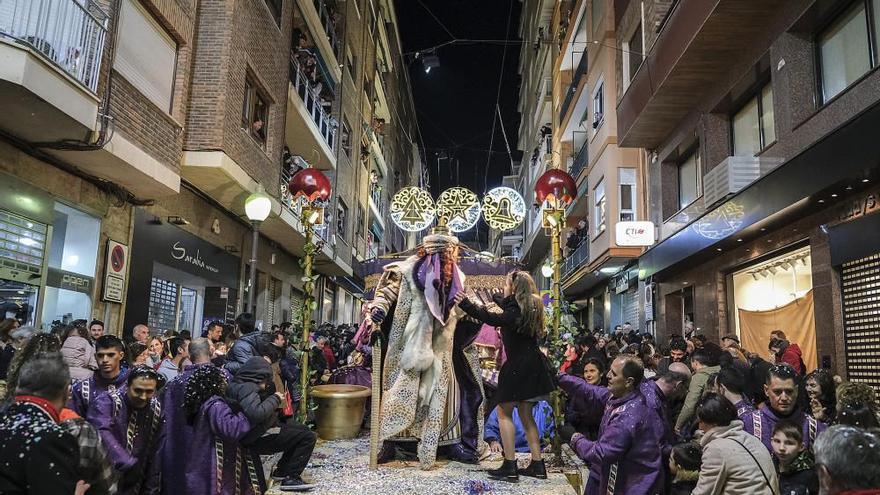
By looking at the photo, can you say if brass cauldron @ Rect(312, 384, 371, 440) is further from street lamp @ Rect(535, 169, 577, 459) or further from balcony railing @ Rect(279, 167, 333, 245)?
balcony railing @ Rect(279, 167, 333, 245)

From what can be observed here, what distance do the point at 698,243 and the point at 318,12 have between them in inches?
562

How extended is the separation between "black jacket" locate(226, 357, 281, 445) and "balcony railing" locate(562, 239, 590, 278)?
20694mm

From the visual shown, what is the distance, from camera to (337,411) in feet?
27.3

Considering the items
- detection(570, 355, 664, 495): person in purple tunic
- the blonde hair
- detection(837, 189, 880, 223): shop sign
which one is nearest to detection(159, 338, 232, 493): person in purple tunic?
detection(570, 355, 664, 495): person in purple tunic

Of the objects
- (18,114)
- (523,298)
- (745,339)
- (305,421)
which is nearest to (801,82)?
(745,339)

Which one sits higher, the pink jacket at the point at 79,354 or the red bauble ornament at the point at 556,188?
the red bauble ornament at the point at 556,188

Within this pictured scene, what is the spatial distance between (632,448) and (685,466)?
15.9 inches

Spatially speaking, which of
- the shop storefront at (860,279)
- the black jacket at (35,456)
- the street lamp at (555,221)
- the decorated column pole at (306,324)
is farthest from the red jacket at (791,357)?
the black jacket at (35,456)

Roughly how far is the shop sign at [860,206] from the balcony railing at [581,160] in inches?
601

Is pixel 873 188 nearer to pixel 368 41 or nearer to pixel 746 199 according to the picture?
pixel 746 199

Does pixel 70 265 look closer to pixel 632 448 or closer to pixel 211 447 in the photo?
pixel 211 447

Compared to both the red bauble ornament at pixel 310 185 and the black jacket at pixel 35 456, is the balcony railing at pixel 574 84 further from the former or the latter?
the black jacket at pixel 35 456

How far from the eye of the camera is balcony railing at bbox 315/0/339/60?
848 inches

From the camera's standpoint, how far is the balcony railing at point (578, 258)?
25.1 m
